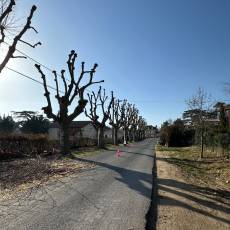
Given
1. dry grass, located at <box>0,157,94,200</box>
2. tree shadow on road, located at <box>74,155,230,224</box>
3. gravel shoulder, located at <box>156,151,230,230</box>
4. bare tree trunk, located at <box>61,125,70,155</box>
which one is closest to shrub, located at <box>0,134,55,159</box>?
bare tree trunk, located at <box>61,125,70,155</box>

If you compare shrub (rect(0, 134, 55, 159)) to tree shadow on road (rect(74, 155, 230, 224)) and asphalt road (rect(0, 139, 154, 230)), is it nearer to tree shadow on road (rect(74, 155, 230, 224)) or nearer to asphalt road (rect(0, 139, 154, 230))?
tree shadow on road (rect(74, 155, 230, 224))

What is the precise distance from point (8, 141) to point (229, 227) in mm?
21727

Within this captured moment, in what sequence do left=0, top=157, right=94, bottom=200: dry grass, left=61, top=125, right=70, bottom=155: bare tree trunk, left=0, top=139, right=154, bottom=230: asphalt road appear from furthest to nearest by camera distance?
left=61, top=125, right=70, bottom=155: bare tree trunk, left=0, top=157, right=94, bottom=200: dry grass, left=0, top=139, right=154, bottom=230: asphalt road

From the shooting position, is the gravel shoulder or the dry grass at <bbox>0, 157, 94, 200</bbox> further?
the dry grass at <bbox>0, 157, 94, 200</bbox>

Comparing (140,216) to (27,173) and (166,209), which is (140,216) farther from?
(27,173)

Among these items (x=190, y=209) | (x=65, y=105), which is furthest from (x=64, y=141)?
(x=190, y=209)

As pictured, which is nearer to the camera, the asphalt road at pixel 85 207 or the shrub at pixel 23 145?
the asphalt road at pixel 85 207

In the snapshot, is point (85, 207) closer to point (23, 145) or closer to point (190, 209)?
point (190, 209)

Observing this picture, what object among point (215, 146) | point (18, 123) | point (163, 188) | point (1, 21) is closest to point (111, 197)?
point (163, 188)

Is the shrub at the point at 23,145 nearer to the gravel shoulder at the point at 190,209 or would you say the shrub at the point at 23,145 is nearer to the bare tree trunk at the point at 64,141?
the bare tree trunk at the point at 64,141

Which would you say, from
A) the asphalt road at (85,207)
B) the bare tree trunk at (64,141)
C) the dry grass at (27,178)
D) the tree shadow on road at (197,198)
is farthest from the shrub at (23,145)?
the tree shadow on road at (197,198)

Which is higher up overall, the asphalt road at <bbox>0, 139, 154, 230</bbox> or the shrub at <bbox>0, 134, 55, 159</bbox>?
the shrub at <bbox>0, 134, 55, 159</bbox>

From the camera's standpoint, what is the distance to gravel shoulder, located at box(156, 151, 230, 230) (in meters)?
8.78

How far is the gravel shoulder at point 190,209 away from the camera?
8781 mm
